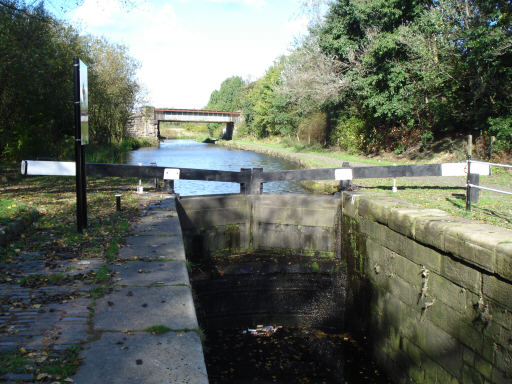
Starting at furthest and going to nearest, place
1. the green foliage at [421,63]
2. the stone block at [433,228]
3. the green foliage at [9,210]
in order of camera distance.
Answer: the green foliage at [421,63], the green foliage at [9,210], the stone block at [433,228]

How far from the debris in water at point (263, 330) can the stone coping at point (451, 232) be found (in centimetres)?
222

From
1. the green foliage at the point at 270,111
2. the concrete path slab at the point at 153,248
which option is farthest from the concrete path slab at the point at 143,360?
the green foliage at the point at 270,111

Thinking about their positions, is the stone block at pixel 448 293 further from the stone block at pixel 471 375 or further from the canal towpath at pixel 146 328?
the canal towpath at pixel 146 328

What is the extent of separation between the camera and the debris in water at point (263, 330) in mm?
6714

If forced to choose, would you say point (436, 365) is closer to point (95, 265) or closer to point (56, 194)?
point (95, 265)

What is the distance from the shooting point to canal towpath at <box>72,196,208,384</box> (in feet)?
7.17

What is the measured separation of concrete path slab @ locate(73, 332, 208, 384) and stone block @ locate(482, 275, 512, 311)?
2.51m

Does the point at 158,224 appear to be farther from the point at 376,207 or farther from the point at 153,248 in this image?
the point at 376,207

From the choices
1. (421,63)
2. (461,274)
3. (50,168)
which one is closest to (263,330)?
(461,274)

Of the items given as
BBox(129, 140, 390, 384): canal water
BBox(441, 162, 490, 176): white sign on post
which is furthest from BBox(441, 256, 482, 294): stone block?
BBox(441, 162, 490, 176): white sign on post

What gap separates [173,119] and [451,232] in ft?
166

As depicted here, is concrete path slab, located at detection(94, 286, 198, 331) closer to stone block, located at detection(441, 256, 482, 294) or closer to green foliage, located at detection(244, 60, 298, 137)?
stone block, located at detection(441, 256, 482, 294)

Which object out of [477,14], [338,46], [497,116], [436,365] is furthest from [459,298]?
[338,46]

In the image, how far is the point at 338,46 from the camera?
64.7 ft
